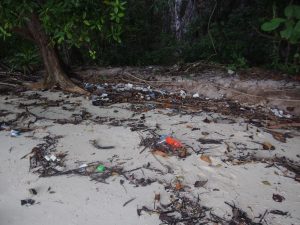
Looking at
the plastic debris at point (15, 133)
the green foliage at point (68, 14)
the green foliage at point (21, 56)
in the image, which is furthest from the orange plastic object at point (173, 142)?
the green foliage at point (21, 56)

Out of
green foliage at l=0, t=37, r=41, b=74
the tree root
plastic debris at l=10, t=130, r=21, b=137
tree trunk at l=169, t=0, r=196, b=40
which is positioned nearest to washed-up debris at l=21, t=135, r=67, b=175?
plastic debris at l=10, t=130, r=21, b=137

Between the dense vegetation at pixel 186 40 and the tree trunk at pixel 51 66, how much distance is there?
227 millimetres

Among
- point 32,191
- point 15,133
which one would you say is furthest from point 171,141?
point 15,133

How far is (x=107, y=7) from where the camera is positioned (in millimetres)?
3494

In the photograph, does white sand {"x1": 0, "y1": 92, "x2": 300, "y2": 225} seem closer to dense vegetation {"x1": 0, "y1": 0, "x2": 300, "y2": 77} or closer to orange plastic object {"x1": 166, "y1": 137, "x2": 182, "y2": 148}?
orange plastic object {"x1": 166, "y1": 137, "x2": 182, "y2": 148}

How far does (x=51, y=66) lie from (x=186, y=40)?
2.64m

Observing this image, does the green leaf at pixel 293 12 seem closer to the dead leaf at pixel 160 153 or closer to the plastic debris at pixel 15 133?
the dead leaf at pixel 160 153

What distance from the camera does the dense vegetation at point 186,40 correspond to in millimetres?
5105

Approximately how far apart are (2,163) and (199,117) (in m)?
1.99

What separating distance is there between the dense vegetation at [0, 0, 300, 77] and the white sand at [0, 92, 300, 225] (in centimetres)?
129

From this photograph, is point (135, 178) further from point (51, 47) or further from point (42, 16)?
point (51, 47)

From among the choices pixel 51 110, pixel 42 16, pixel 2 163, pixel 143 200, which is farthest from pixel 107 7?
pixel 143 200

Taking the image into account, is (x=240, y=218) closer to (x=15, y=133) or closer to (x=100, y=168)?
(x=100, y=168)

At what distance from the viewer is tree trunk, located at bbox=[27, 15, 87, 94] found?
179 inches
